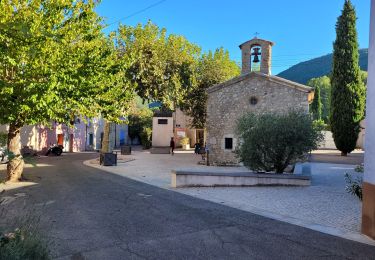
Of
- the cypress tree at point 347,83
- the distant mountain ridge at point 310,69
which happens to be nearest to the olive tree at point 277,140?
the cypress tree at point 347,83

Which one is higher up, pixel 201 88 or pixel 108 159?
pixel 201 88

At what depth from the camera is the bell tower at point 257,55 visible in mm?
22016

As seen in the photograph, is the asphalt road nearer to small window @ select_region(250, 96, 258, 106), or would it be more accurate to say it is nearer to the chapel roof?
small window @ select_region(250, 96, 258, 106)

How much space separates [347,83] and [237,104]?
44.0 ft

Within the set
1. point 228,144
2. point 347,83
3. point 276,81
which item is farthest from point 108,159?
point 347,83

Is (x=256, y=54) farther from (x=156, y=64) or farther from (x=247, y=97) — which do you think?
(x=156, y=64)

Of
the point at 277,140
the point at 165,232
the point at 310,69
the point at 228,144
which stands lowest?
the point at 165,232

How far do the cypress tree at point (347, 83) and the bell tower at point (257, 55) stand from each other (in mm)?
11736

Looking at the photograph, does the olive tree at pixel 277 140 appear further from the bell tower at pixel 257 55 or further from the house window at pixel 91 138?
the house window at pixel 91 138

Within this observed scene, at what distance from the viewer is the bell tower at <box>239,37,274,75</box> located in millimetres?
22016

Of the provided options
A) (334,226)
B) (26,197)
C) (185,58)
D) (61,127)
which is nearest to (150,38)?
(185,58)

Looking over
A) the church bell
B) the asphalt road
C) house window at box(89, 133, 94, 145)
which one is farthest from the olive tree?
house window at box(89, 133, 94, 145)

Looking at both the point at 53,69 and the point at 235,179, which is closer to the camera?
the point at 53,69

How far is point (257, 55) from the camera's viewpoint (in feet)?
74.0
